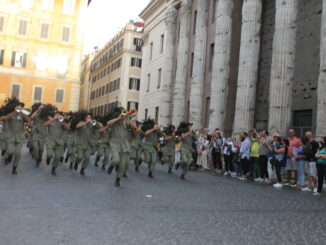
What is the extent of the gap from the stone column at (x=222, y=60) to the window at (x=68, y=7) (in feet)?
100.0

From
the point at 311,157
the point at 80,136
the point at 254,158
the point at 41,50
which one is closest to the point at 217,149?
the point at 254,158

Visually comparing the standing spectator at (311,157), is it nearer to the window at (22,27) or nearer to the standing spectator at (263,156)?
the standing spectator at (263,156)

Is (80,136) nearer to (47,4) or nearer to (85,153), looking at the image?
(85,153)

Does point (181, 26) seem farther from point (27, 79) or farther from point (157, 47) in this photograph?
point (27, 79)

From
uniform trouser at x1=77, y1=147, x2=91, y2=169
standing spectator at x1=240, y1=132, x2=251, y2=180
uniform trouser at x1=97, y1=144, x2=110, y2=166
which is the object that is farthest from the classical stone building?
uniform trouser at x1=77, y1=147, x2=91, y2=169

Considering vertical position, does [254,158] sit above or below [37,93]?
below

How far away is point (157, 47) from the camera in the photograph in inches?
1607

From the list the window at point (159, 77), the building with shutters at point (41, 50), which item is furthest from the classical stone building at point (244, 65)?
the building with shutters at point (41, 50)

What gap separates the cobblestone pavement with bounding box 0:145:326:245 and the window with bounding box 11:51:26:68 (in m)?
41.3

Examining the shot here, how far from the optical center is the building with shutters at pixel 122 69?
188 feet

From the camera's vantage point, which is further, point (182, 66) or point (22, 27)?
point (22, 27)

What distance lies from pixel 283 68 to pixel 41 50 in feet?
121

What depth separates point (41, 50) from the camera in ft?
166

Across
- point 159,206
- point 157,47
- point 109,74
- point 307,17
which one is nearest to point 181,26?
point 157,47
